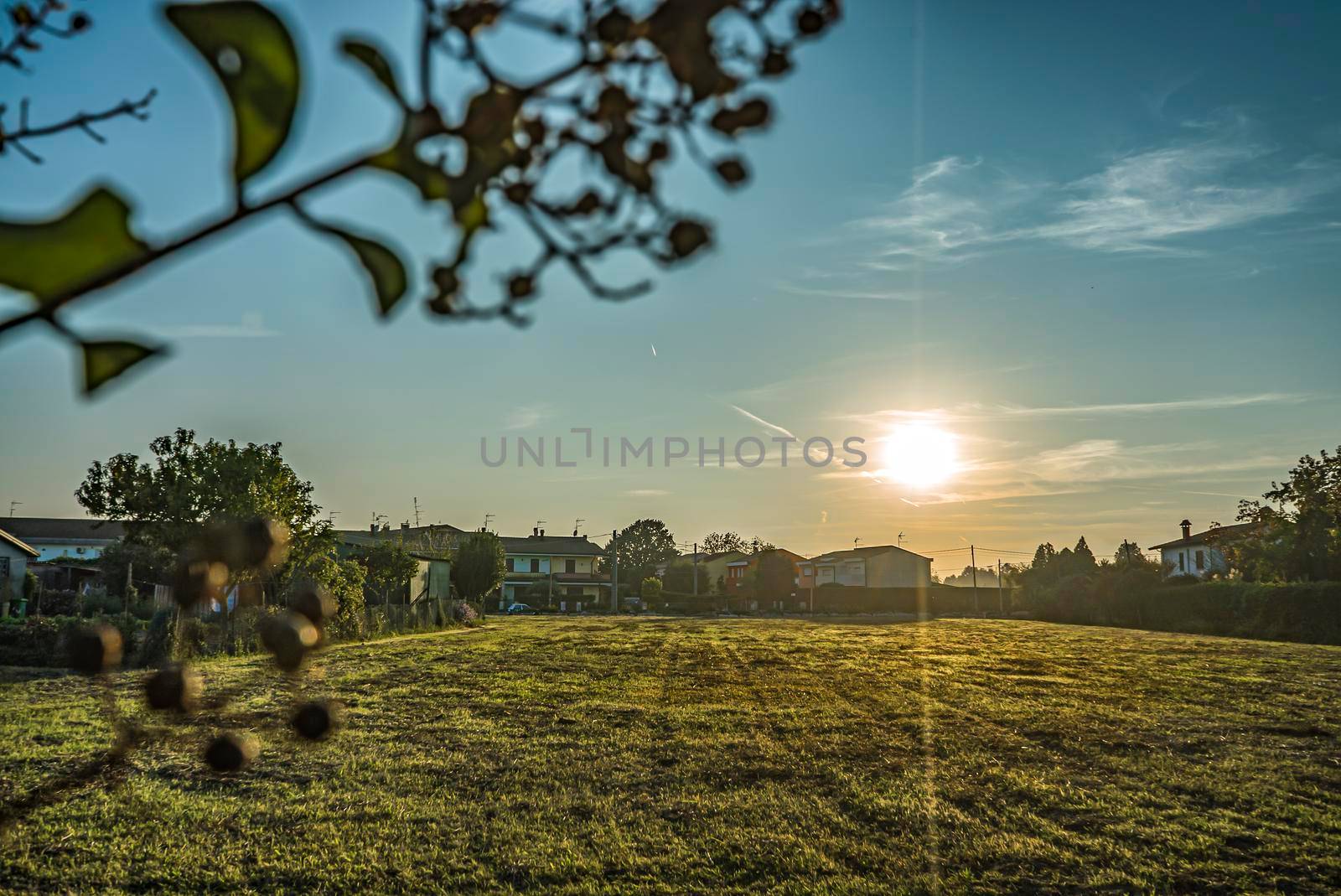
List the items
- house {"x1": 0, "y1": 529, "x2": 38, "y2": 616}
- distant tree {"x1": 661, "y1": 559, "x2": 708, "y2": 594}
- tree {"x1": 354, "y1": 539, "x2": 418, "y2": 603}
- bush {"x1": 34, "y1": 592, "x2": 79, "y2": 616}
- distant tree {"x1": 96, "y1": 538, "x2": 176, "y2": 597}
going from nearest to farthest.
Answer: bush {"x1": 34, "y1": 592, "x2": 79, "y2": 616}
distant tree {"x1": 96, "y1": 538, "x2": 176, "y2": 597}
house {"x1": 0, "y1": 529, "x2": 38, "y2": 616}
tree {"x1": 354, "y1": 539, "x2": 418, "y2": 603}
distant tree {"x1": 661, "y1": 559, "x2": 708, "y2": 594}

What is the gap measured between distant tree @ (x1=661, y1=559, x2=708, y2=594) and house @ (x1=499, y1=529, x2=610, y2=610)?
4.48 meters

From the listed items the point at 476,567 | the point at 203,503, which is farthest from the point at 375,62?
the point at 476,567

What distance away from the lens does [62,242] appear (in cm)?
28

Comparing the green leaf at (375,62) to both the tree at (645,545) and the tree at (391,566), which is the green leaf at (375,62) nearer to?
the tree at (391,566)

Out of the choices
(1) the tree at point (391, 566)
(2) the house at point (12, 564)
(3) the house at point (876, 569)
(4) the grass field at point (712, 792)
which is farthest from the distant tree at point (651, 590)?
(4) the grass field at point (712, 792)

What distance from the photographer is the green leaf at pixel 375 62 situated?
0.31m

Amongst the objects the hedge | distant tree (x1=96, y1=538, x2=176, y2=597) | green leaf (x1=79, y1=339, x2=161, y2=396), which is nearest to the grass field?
green leaf (x1=79, y1=339, x2=161, y2=396)

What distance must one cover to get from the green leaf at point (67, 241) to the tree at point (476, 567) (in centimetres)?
4122

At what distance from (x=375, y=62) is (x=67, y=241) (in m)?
0.11

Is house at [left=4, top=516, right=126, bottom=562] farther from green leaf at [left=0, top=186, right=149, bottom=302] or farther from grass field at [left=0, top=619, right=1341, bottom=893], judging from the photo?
green leaf at [left=0, top=186, right=149, bottom=302]

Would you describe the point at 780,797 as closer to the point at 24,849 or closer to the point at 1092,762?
the point at 1092,762

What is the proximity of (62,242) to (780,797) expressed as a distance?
8.09 metres

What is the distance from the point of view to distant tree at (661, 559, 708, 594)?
66.9m

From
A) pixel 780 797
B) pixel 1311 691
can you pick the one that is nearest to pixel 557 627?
pixel 1311 691
